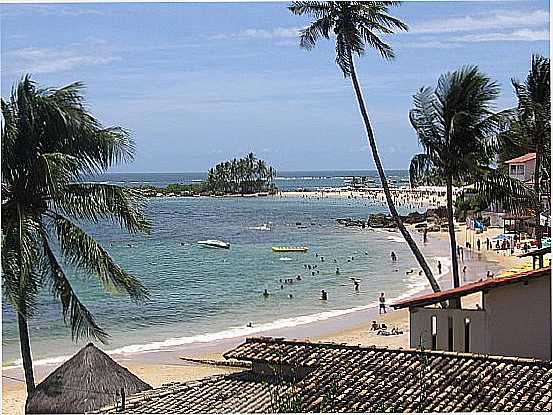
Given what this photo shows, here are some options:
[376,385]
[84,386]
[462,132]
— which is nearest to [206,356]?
[462,132]

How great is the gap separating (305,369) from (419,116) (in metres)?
3.52

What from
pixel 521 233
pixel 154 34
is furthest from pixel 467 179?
pixel 521 233

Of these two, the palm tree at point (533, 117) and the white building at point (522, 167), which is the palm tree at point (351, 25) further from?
the white building at point (522, 167)

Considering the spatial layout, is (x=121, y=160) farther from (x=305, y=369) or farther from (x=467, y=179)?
(x=467, y=179)

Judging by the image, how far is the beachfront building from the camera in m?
3.36

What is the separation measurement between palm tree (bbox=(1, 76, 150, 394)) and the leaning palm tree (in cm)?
289

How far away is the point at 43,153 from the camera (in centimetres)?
375

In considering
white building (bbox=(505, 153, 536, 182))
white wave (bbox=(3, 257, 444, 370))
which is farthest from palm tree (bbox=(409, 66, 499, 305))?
white wave (bbox=(3, 257, 444, 370))

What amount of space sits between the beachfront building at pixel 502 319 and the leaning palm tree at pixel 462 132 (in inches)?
118

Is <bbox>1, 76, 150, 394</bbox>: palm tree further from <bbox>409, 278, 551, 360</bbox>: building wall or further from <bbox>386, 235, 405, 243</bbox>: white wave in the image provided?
<bbox>386, 235, 405, 243</bbox>: white wave

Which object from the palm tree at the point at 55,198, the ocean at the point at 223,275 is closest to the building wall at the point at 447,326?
the palm tree at the point at 55,198

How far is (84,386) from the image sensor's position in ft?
16.8

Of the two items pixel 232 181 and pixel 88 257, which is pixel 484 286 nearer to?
pixel 88 257

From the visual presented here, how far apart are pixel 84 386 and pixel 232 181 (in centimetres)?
1600
